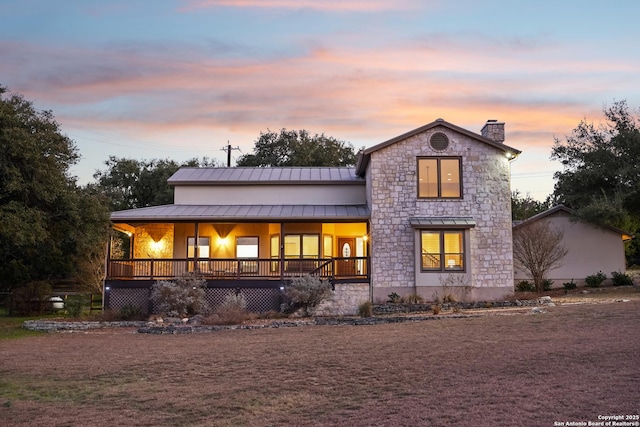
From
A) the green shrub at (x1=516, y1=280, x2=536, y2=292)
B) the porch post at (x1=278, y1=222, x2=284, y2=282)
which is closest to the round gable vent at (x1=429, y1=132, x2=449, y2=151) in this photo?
the porch post at (x1=278, y1=222, x2=284, y2=282)

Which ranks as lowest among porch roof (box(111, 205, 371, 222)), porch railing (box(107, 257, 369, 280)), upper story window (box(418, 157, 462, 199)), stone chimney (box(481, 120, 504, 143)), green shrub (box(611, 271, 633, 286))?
green shrub (box(611, 271, 633, 286))

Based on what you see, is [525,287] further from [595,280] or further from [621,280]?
[621,280]

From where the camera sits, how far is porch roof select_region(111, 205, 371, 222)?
2362cm

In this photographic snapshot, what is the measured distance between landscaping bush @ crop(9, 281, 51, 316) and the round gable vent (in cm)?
1758

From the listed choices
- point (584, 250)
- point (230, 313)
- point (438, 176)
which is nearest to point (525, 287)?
point (584, 250)

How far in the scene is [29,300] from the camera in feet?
85.3

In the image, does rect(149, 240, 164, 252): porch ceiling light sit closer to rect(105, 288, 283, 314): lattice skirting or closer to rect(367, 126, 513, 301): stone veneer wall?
rect(105, 288, 283, 314): lattice skirting

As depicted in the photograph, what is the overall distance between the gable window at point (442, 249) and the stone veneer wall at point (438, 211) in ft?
1.23

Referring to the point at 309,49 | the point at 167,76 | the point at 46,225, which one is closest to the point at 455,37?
the point at 309,49

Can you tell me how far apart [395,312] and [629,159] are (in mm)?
14207

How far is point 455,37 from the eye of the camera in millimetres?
19625

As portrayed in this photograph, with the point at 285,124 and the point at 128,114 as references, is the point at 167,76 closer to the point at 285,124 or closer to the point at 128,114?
the point at 128,114

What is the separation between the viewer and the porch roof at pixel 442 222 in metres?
23.1

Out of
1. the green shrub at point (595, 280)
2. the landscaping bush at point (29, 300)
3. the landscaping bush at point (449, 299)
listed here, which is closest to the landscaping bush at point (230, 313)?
the landscaping bush at point (449, 299)
